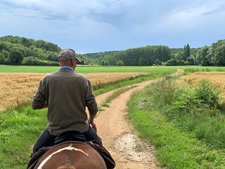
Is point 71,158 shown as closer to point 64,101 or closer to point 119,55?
point 64,101

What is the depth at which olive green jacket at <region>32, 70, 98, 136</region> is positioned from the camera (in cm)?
290

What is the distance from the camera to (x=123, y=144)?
7301mm

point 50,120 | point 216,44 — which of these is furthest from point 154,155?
point 216,44

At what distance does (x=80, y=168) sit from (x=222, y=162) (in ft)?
15.5

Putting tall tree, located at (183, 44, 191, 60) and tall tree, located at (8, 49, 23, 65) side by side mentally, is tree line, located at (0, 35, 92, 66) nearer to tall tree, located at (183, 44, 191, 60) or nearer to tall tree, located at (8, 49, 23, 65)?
tall tree, located at (8, 49, 23, 65)

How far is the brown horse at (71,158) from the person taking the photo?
229cm

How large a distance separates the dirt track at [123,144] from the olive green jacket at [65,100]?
10.8 feet

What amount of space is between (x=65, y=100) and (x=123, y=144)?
16.3ft

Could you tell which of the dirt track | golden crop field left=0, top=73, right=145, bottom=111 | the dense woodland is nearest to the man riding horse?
the dirt track

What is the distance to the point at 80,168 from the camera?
7.48 feet

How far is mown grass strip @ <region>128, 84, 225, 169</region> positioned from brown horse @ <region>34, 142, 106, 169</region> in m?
3.59

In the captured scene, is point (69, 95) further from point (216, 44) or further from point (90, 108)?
point (216, 44)

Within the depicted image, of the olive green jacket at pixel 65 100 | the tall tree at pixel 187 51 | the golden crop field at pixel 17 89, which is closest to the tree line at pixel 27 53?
the golden crop field at pixel 17 89

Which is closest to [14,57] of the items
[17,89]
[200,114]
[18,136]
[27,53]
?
[27,53]
